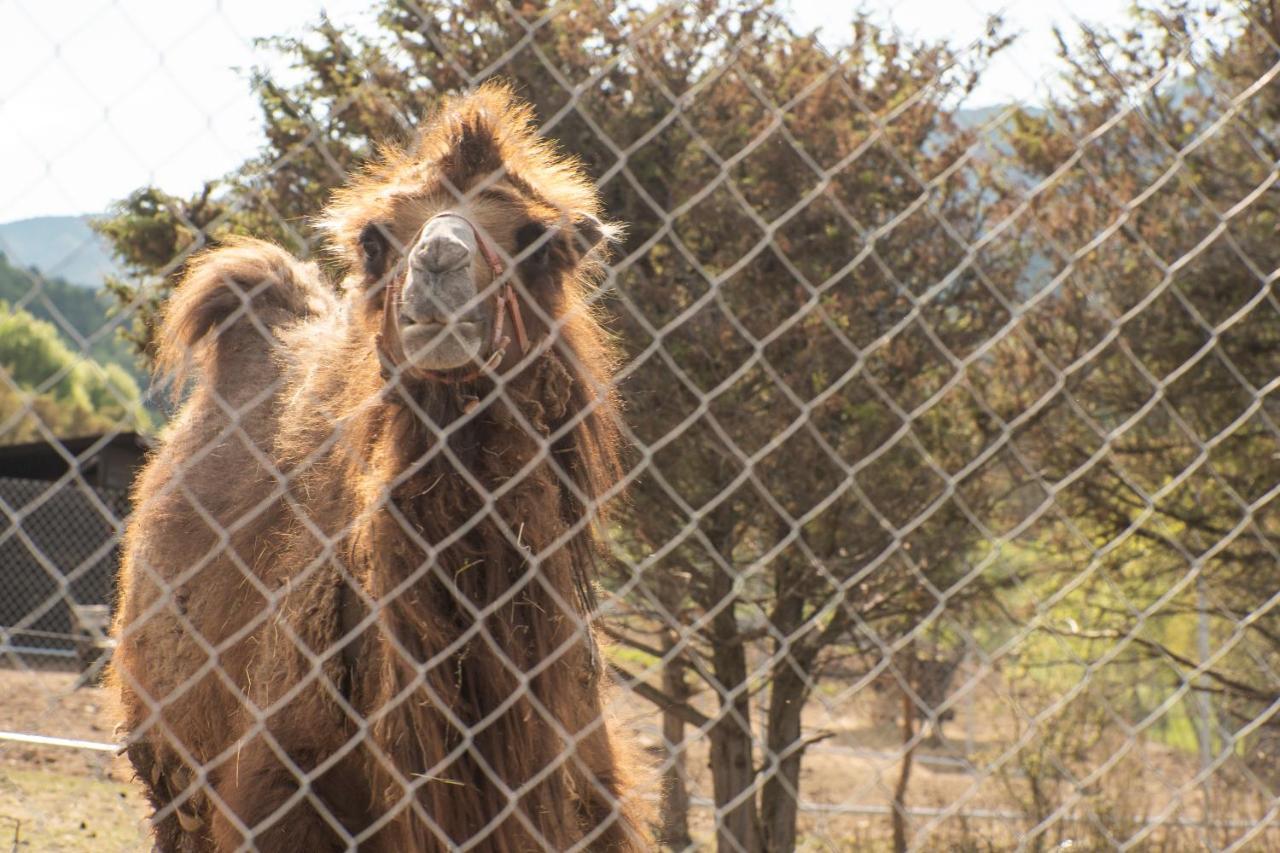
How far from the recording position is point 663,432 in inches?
229

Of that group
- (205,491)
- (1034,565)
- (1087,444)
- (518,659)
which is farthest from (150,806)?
(1034,565)

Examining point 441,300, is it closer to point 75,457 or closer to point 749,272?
point 749,272

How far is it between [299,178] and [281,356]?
165 cm

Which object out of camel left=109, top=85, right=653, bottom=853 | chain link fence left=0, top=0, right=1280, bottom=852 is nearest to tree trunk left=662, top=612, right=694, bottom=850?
chain link fence left=0, top=0, right=1280, bottom=852

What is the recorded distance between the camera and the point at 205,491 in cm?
403

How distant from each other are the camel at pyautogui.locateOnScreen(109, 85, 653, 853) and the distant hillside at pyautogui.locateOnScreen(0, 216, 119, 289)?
0.33 m

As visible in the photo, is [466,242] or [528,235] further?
[528,235]

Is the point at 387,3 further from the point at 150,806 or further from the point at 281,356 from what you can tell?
the point at 150,806

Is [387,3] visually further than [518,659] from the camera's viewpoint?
Yes

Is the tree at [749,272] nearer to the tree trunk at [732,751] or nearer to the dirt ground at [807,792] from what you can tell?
the tree trunk at [732,751]

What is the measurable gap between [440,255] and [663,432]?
3.19m

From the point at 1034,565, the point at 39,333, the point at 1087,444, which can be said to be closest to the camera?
the point at 1087,444

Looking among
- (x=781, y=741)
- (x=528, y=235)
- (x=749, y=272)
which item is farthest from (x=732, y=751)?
(x=528, y=235)

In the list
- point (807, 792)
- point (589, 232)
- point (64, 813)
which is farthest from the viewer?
point (807, 792)
